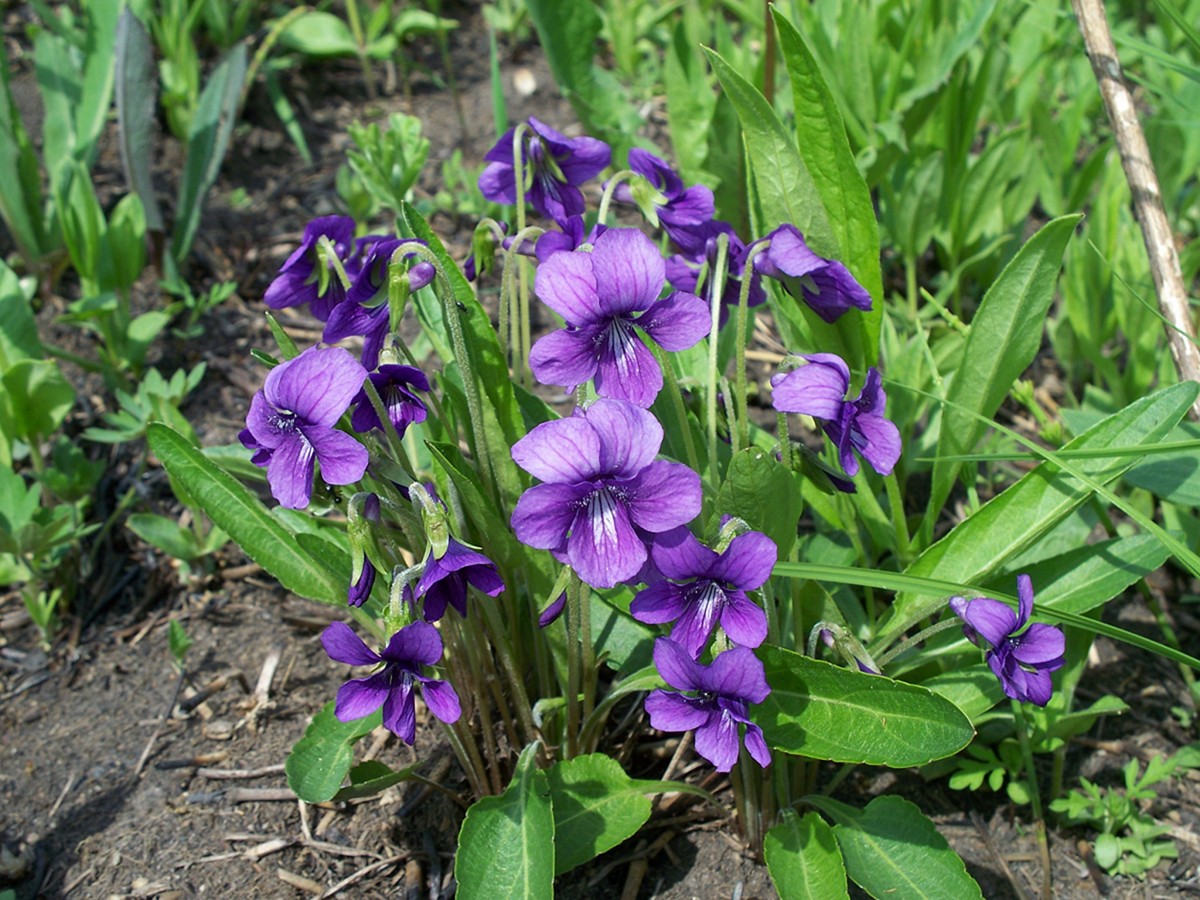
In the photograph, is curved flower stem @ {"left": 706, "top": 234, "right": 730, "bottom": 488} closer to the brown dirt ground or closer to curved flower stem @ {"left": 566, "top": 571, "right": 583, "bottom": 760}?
curved flower stem @ {"left": 566, "top": 571, "right": 583, "bottom": 760}

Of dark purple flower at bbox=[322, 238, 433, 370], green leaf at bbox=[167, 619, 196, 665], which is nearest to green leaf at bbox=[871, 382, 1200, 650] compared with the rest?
dark purple flower at bbox=[322, 238, 433, 370]

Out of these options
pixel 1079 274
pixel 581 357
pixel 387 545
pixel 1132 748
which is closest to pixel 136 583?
pixel 387 545

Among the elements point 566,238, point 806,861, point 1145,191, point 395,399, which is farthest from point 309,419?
point 1145,191

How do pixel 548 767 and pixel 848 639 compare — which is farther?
pixel 548 767

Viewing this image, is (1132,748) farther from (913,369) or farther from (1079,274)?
(1079,274)

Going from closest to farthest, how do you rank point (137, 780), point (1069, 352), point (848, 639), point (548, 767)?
point (848, 639) → point (548, 767) → point (137, 780) → point (1069, 352)

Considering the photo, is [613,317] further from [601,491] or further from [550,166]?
[550,166]
